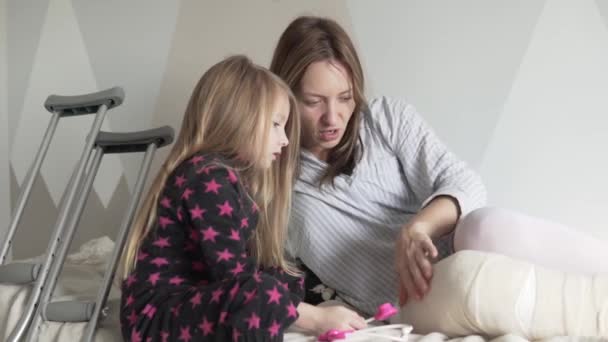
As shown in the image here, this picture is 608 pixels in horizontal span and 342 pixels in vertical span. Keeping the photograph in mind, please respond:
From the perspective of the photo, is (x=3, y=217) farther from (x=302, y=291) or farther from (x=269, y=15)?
(x=302, y=291)

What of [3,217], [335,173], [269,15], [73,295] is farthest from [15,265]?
[269,15]

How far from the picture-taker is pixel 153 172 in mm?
1989

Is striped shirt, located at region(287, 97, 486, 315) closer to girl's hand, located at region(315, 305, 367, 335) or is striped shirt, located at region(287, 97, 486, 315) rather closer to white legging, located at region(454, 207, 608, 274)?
white legging, located at region(454, 207, 608, 274)

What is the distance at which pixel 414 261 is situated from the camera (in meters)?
1.12

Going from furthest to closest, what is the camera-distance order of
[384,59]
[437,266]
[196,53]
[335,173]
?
[196,53], [384,59], [335,173], [437,266]

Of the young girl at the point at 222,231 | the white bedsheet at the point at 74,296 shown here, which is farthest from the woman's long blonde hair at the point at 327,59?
the white bedsheet at the point at 74,296

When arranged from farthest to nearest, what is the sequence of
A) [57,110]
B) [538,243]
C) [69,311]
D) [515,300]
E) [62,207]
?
[57,110] < [62,207] < [69,311] < [538,243] < [515,300]

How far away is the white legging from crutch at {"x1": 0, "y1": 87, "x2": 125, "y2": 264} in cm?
83

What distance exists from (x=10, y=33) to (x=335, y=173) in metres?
Answer: 1.23

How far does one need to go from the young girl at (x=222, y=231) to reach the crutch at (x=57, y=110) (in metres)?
0.29

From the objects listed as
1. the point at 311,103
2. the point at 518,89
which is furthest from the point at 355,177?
the point at 518,89

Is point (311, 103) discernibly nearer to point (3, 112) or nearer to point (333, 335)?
point (333, 335)

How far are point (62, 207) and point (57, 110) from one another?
10.6 inches

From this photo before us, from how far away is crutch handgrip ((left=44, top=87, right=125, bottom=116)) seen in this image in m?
1.46
